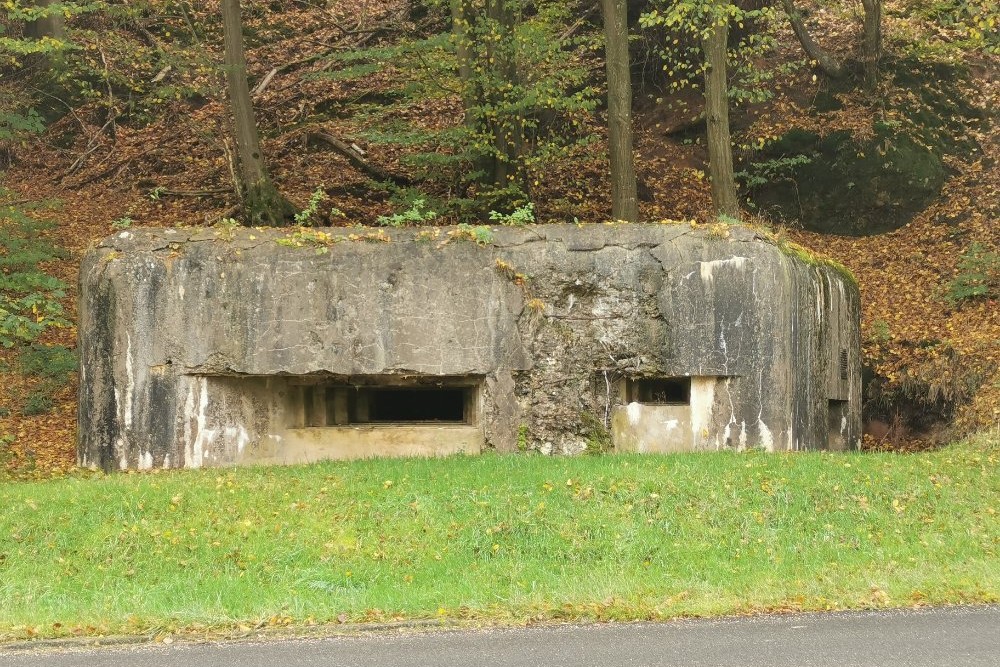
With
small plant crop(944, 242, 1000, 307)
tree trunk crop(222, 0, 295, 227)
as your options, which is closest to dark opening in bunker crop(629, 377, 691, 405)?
small plant crop(944, 242, 1000, 307)

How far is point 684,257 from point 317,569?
18.9 feet

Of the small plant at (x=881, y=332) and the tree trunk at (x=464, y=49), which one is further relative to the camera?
the small plant at (x=881, y=332)

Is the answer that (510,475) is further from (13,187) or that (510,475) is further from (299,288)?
(13,187)

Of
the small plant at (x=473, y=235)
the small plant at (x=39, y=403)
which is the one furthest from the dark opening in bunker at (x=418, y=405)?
the small plant at (x=39, y=403)

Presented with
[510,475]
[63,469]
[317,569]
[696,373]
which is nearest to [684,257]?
[696,373]

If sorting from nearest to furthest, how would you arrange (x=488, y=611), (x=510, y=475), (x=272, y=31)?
1. (x=488, y=611)
2. (x=510, y=475)
3. (x=272, y=31)

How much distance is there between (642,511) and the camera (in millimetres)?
8750

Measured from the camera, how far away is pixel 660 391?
12711mm

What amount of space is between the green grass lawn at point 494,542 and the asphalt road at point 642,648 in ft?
1.04

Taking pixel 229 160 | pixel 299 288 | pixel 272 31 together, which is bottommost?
pixel 299 288

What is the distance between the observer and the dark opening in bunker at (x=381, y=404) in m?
12.3

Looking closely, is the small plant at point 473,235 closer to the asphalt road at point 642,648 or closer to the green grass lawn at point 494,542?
the green grass lawn at point 494,542

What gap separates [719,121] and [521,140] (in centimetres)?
309

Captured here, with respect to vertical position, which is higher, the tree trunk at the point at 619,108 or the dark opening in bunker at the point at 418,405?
the tree trunk at the point at 619,108
